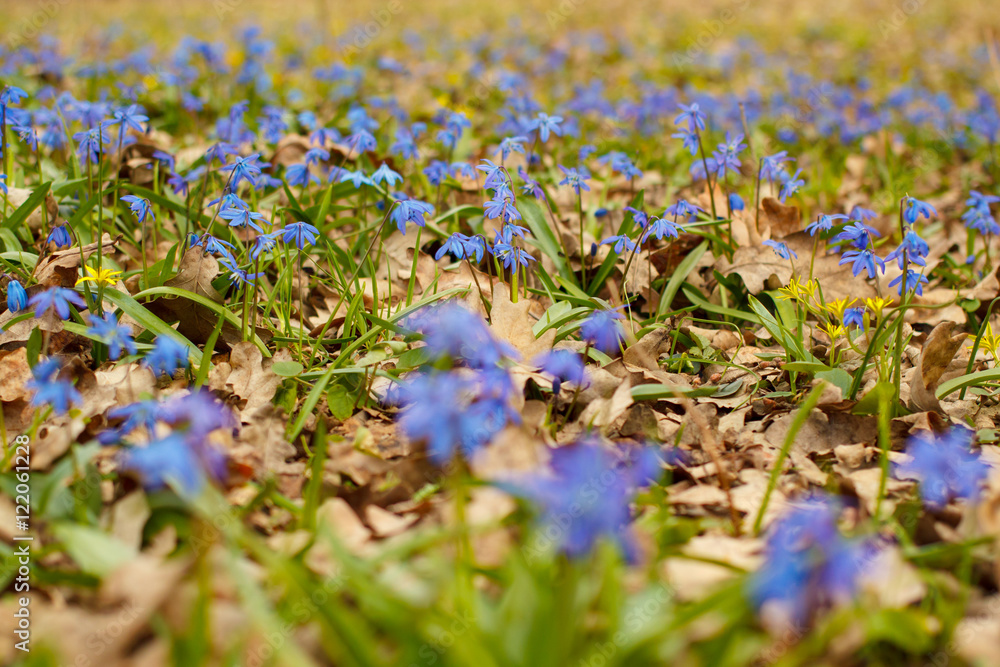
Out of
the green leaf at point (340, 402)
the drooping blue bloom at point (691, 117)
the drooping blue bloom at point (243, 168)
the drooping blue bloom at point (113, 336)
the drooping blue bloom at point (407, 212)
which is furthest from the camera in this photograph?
the drooping blue bloom at point (691, 117)

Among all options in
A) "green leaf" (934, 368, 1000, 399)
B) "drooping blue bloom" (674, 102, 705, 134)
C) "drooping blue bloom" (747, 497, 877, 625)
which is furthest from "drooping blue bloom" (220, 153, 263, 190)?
"green leaf" (934, 368, 1000, 399)

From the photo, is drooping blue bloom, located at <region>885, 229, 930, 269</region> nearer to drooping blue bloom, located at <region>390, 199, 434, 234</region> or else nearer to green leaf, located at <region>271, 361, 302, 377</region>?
drooping blue bloom, located at <region>390, 199, 434, 234</region>

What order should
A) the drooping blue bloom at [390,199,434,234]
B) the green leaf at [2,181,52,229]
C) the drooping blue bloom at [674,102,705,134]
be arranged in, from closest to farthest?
the drooping blue bloom at [390,199,434,234] < the green leaf at [2,181,52,229] < the drooping blue bloom at [674,102,705,134]

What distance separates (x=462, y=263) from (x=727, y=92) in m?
4.52

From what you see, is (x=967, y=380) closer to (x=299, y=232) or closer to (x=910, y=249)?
(x=910, y=249)

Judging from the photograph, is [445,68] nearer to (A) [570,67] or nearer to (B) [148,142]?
(A) [570,67]

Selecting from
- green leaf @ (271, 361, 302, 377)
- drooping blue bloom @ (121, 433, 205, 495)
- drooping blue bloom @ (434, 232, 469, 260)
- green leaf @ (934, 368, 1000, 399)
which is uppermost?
drooping blue bloom @ (121, 433, 205, 495)

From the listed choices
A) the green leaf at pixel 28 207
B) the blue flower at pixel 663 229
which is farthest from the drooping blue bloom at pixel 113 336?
the blue flower at pixel 663 229

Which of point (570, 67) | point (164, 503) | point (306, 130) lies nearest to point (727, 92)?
point (570, 67)

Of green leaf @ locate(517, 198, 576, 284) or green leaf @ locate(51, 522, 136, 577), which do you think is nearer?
green leaf @ locate(51, 522, 136, 577)

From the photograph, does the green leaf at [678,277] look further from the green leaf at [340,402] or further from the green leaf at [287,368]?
the green leaf at [287,368]

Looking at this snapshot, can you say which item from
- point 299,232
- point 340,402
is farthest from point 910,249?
point 299,232

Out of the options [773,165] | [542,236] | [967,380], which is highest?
[773,165]

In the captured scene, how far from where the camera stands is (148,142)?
12.7 ft
